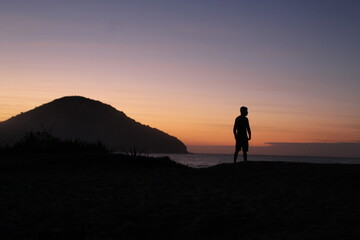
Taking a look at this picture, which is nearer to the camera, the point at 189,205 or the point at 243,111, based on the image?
the point at 189,205

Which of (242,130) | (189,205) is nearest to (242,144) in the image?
(242,130)

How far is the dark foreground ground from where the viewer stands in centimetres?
574

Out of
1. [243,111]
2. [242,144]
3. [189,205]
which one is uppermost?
[243,111]

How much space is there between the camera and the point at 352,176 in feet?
30.8

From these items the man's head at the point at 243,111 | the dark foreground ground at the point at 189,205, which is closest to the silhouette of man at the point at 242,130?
the man's head at the point at 243,111

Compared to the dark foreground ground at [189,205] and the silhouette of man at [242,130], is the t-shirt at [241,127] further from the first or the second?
the dark foreground ground at [189,205]

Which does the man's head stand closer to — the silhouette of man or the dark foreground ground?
the silhouette of man

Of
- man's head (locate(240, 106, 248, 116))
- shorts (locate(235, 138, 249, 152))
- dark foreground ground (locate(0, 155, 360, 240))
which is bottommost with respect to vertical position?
dark foreground ground (locate(0, 155, 360, 240))

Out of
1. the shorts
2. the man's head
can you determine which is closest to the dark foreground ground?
the shorts

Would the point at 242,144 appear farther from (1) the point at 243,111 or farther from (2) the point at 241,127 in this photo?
(1) the point at 243,111

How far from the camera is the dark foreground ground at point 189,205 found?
5738 mm

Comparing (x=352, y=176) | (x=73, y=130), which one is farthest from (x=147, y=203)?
(x=73, y=130)

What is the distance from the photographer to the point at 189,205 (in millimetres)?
7262

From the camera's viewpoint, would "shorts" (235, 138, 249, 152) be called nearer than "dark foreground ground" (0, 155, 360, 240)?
No
